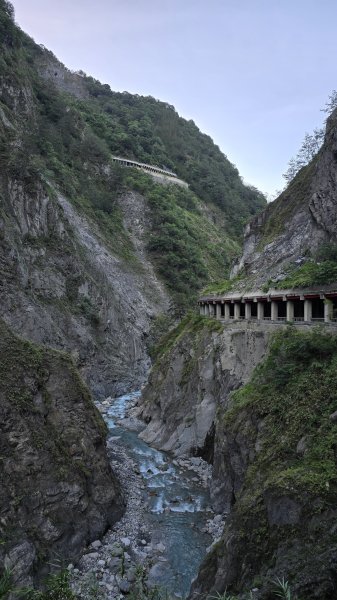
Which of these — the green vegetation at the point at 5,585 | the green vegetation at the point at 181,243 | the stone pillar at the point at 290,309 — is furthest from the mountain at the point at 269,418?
the green vegetation at the point at 181,243

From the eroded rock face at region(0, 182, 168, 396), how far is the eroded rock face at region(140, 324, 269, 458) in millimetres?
11262

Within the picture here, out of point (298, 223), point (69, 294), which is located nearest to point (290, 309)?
point (298, 223)

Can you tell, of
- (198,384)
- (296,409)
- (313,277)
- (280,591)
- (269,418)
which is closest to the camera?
(280,591)

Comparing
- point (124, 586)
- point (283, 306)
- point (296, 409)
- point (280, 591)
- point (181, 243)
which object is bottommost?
point (124, 586)

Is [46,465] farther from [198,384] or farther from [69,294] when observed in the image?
[69,294]

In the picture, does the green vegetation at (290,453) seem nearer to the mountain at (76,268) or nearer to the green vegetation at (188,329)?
the mountain at (76,268)

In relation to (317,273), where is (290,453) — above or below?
below

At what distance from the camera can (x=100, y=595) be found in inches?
556

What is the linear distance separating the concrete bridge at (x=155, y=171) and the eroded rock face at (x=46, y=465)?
7237 centimetres

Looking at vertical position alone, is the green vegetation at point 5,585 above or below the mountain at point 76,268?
below

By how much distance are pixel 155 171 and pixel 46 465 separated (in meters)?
84.0

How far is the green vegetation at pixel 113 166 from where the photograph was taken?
184 feet

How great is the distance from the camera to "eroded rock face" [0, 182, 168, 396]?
37.6 meters

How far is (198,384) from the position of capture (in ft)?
97.5
